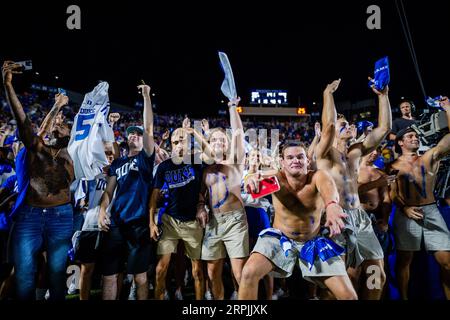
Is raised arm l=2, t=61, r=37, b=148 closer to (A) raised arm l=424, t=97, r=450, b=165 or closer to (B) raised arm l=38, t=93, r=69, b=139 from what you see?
(B) raised arm l=38, t=93, r=69, b=139

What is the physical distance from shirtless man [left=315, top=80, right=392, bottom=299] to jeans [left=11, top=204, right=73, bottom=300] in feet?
8.91

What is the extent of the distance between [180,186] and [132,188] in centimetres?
53

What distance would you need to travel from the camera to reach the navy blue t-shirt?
3615mm

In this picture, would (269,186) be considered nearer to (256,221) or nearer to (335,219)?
(335,219)

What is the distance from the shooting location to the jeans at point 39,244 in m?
2.88

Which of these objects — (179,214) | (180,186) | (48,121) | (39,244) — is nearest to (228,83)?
(180,186)

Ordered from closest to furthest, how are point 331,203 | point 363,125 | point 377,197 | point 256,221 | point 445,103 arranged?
point 331,203 < point 445,103 < point 377,197 < point 256,221 < point 363,125

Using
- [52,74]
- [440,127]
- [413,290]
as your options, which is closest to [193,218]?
[413,290]

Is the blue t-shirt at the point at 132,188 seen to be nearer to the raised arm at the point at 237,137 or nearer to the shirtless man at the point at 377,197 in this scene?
the raised arm at the point at 237,137

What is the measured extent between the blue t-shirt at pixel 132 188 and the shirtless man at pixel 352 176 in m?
1.95

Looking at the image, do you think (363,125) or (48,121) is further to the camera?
(363,125)

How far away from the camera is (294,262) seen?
2803 mm

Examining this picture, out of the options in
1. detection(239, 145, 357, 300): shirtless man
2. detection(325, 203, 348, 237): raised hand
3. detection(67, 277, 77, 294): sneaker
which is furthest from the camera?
detection(67, 277, 77, 294): sneaker

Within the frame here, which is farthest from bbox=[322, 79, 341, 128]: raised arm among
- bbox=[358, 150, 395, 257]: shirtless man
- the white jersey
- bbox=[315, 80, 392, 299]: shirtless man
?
the white jersey
